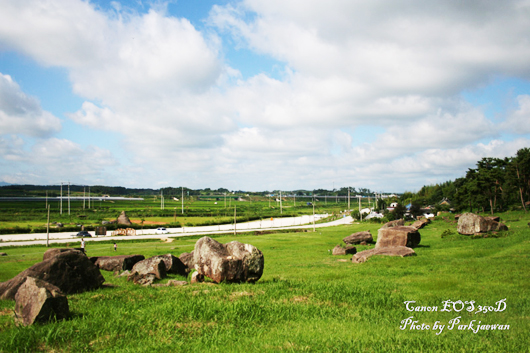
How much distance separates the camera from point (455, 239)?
42469 millimetres

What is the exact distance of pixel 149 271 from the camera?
21.2m

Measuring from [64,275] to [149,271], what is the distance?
18.8 feet

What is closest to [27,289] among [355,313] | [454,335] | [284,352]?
[284,352]

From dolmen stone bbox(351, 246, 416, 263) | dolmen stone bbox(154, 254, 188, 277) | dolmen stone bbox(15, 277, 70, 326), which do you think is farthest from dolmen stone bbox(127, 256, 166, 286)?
dolmen stone bbox(351, 246, 416, 263)

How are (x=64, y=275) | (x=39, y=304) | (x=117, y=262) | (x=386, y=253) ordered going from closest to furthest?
(x=39, y=304)
(x=64, y=275)
(x=117, y=262)
(x=386, y=253)

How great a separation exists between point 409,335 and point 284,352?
13.8ft

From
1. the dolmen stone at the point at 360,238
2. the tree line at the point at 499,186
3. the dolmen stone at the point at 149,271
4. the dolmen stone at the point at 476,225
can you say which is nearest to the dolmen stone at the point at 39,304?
the dolmen stone at the point at 149,271

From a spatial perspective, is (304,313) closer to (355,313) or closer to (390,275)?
(355,313)

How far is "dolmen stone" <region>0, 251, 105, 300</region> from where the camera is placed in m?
15.7

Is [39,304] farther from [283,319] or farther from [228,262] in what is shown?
[228,262]

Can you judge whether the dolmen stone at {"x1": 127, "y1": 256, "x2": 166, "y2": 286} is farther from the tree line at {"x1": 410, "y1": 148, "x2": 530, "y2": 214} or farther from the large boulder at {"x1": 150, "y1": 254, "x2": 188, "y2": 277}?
the tree line at {"x1": 410, "y1": 148, "x2": 530, "y2": 214}

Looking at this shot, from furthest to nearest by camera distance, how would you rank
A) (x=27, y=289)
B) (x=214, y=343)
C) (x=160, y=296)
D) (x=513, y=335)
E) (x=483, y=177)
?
(x=483, y=177), (x=160, y=296), (x=27, y=289), (x=513, y=335), (x=214, y=343)

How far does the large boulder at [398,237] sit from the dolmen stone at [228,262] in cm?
2349

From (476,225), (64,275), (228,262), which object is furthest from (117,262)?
(476,225)
